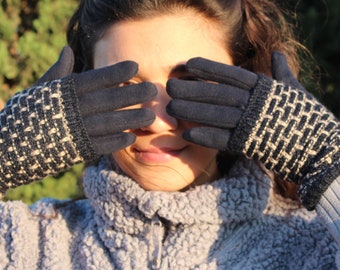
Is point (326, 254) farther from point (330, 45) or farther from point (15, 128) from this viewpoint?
point (330, 45)

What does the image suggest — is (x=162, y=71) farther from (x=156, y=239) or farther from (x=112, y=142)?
(x=156, y=239)

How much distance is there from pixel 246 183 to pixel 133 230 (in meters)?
0.33

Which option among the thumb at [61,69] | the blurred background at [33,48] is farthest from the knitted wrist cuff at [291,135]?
the blurred background at [33,48]

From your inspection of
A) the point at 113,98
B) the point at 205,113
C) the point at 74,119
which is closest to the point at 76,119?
the point at 74,119

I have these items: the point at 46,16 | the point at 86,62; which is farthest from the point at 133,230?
the point at 46,16

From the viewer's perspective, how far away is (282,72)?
1585mm

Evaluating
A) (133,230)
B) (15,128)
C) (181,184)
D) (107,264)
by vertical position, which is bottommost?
(107,264)

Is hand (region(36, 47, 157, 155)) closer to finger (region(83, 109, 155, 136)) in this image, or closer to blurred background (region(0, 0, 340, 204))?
finger (region(83, 109, 155, 136))

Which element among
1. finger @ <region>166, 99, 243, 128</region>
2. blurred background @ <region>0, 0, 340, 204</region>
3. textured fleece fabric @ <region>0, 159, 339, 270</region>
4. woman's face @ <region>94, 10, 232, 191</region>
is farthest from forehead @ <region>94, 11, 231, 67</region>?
blurred background @ <region>0, 0, 340, 204</region>

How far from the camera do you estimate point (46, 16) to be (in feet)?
9.34

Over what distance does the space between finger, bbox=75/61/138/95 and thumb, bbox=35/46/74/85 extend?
0.34 ft

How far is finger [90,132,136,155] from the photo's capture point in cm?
149

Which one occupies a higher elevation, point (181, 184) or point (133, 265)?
point (181, 184)

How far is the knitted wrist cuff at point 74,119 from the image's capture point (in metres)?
1.47
